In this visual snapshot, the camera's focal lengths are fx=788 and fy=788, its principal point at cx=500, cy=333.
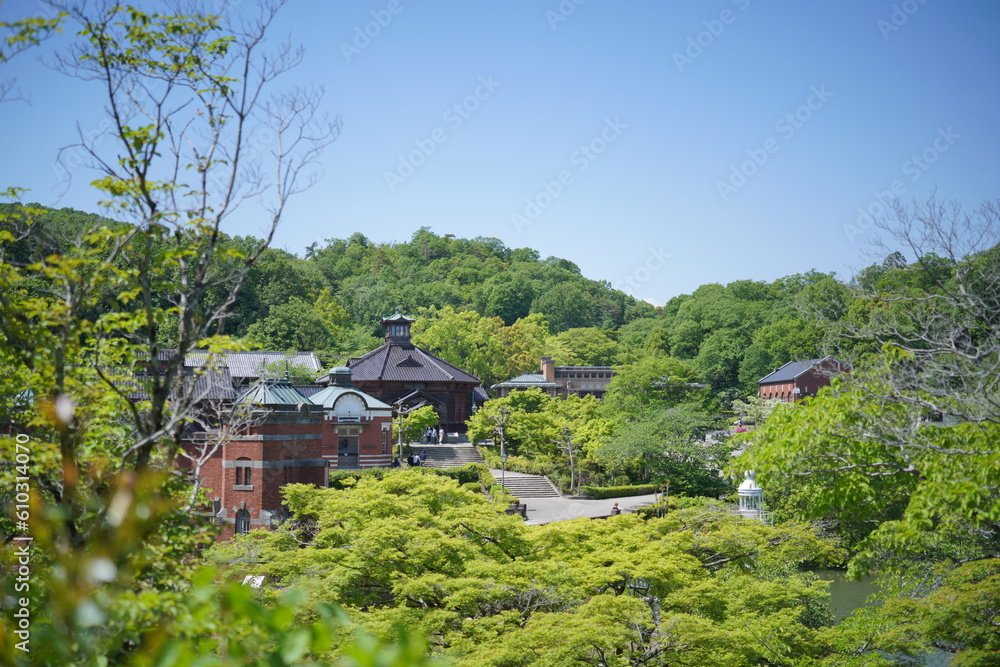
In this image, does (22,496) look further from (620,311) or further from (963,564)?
(620,311)

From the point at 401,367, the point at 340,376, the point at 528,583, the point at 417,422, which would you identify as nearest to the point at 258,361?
the point at 340,376

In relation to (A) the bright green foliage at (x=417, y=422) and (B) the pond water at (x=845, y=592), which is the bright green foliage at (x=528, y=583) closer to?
(B) the pond water at (x=845, y=592)

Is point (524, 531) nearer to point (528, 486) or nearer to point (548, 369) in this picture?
point (528, 486)

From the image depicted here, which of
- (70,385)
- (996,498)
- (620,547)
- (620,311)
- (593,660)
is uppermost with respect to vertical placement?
(620,311)

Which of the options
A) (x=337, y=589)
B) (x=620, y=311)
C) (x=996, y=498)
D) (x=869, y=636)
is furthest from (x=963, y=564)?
(x=620, y=311)

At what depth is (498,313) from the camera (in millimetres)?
97875

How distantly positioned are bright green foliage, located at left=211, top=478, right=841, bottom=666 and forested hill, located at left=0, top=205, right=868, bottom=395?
27.6 meters

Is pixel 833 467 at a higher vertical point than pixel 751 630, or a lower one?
higher

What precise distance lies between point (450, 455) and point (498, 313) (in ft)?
173

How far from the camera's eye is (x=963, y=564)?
39.5 ft

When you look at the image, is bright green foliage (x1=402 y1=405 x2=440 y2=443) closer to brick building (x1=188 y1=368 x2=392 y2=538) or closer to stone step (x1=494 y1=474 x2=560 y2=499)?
stone step (x1=494 y1=474 x2=560 y2=499)

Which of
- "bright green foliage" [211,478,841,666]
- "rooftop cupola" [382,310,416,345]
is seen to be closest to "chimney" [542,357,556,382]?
"rooftop cupola" [382,310,416,345]

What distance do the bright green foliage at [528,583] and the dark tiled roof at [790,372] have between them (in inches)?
1667

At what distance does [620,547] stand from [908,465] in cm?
748
